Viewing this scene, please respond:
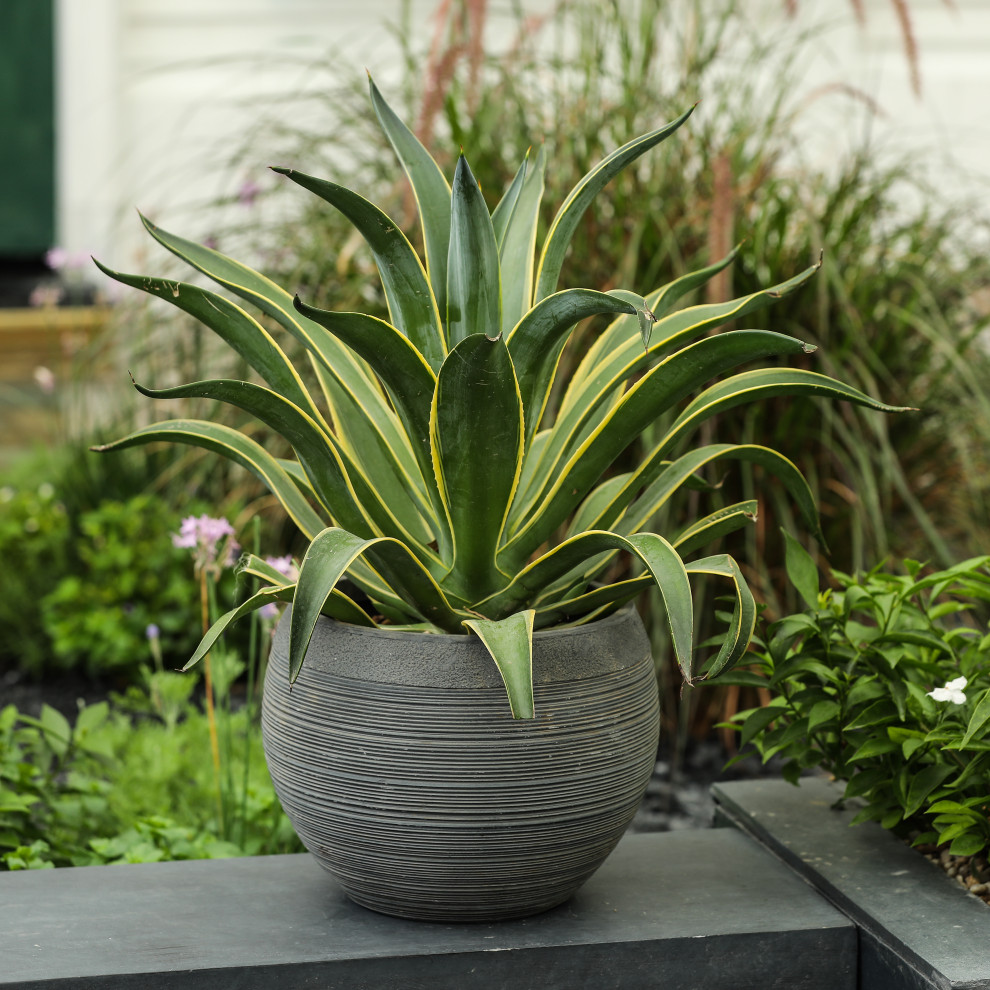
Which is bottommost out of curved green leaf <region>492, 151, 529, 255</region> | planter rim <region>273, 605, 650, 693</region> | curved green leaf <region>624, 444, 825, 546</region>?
planter rim <region>273, 605, 650, 693</region>

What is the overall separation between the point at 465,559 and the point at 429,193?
43 cm

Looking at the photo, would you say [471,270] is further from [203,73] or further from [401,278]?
[203,73]

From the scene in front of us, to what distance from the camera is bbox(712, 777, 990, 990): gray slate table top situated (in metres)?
1.16

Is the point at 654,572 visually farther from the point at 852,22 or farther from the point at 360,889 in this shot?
the point at 852,22

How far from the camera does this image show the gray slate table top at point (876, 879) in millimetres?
1161

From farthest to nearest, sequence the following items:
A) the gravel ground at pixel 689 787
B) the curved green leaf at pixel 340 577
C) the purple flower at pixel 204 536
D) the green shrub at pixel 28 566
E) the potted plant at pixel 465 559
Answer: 1. the green shrub at pixel 28 566
2. the gravel ground at pixel 689 787
3. the purple flower at pixel 204 536
4. the potted plant at pixel 465 559
5. the curved green leaf at pixel 340 577

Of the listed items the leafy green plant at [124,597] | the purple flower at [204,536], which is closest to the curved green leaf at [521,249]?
the purple flower at [204,536]

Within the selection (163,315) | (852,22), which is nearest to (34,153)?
(163,315)

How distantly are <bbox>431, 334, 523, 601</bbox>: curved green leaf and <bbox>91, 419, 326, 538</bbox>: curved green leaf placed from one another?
20 centimetres

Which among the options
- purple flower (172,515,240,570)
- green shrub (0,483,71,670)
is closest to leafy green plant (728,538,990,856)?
purple flower (172,515,240,570)

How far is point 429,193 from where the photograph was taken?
1341 mm

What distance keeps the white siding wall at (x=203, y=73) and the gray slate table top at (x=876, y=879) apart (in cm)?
472

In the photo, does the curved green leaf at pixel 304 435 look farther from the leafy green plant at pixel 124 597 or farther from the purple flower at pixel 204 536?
the leafy green plant at pixel 124 597

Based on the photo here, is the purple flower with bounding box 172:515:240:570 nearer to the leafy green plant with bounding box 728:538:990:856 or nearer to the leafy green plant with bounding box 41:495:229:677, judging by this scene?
the leafy green plant with bounding box 728:538:990:856
